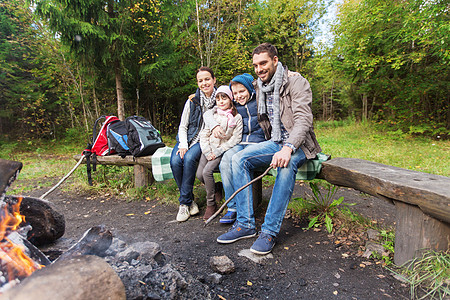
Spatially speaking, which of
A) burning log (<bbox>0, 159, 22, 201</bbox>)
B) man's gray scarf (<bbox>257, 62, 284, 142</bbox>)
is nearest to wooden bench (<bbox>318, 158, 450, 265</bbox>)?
man's gray scarf (<bbox>257, 62, 284, 142</bbox>)

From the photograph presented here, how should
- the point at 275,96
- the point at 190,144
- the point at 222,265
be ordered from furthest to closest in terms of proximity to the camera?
the point at 190,144 → the point at 275,96 → the point at 222,265

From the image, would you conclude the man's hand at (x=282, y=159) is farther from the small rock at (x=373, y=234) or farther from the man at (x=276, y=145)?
the small rock at (x=373, y=234)

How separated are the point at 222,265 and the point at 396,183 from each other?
55.4 inches

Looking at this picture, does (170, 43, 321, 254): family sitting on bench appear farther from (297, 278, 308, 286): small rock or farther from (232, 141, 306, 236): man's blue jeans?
(297, 278, 308, 286): small rock

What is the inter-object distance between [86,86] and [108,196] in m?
6.63

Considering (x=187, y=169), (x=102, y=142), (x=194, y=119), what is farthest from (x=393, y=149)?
(x=102, y=142)

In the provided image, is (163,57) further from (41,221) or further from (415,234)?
(415,234)

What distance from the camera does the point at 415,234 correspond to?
1.85 m

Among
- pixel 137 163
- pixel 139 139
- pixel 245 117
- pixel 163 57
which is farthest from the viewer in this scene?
pixel 163 57

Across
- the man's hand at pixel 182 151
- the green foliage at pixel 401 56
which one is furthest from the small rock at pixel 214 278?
the green foliage at pixel 401 56

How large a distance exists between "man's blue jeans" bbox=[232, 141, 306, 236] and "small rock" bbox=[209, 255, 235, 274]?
1.59ft

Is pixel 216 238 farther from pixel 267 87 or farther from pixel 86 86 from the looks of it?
pixel 86 86

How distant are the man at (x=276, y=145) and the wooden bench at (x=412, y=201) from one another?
0.49 m

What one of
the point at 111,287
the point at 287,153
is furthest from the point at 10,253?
the point at 287,153
